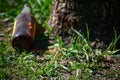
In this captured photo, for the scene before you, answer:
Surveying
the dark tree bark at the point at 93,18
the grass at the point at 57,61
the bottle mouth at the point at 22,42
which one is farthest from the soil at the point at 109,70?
the bottle mouth at the point at 22,42

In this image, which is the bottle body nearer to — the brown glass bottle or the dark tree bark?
the brown glass bottle

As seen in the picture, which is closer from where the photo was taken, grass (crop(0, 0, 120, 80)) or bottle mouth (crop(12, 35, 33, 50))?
grass (crop(0, 0, 120, 80))

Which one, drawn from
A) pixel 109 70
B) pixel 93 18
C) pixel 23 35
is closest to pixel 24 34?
pixel 23 35

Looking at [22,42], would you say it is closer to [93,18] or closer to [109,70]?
[93,18]

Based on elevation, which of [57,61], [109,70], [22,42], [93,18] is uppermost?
[93,18]

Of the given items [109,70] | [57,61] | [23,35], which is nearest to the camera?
[109,70]

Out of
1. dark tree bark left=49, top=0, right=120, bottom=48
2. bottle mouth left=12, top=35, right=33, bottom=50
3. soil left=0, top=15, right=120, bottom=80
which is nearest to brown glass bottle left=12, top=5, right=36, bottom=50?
bottle mouth left=12, top=35, right=33, bottom=50
